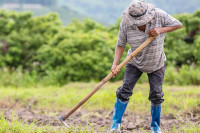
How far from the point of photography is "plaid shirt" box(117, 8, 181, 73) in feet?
10.7

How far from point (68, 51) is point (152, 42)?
6618mm

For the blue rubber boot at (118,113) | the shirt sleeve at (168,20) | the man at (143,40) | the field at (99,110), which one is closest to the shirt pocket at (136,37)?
the man at (143,40)

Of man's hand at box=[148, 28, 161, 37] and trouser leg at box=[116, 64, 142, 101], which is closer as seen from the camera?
man's hand at box=[148, 28, 161, 37]

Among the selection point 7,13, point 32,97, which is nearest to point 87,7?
point 7,13

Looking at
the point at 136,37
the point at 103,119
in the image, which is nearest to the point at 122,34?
the point at 136,37

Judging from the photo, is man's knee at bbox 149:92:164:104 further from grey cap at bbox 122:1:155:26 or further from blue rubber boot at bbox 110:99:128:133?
grey cap at bbox 122:1:155:26

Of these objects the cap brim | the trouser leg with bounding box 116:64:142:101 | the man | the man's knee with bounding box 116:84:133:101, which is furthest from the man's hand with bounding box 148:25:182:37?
the man's knee with bounding box 116:84:133:101

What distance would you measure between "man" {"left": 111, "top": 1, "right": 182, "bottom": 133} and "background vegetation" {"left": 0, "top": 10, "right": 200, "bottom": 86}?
4932mm

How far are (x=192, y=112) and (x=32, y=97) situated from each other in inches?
140

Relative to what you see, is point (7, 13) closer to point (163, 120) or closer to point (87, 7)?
point (163, 120)

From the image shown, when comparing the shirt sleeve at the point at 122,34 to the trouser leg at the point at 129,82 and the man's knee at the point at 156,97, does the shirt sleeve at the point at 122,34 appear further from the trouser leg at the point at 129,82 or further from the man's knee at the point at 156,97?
the man's knee at the point at 156,97

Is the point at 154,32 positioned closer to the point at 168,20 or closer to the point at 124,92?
the point at 168,20

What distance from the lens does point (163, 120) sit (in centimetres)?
482

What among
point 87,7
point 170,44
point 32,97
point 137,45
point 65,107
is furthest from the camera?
point 87,7
